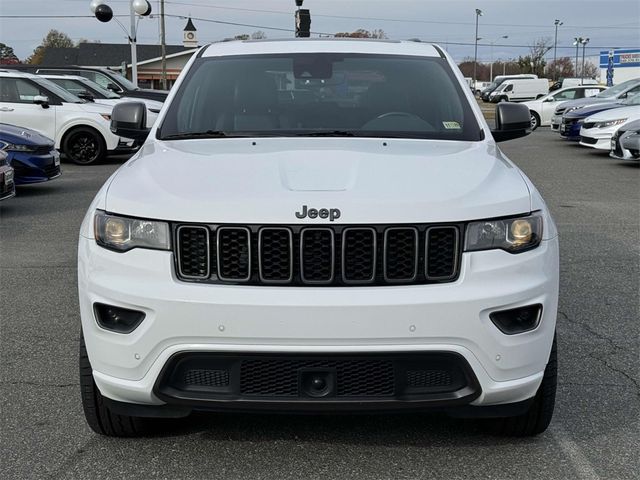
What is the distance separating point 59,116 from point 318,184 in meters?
13.8

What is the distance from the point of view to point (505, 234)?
10.7 feet

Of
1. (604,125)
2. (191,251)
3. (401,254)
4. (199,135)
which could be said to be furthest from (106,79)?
(401,254)

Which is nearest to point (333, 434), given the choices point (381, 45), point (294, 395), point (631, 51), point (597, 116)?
point (294, 395)

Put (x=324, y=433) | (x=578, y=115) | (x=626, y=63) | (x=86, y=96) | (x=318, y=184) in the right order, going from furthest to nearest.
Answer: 1. (x=626, y=63)
2. (x=578, y=115)
3. (x=86, y=96)
4. (x=324, y=433)
5. (x=318, y=184)

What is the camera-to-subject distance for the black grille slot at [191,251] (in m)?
3.21

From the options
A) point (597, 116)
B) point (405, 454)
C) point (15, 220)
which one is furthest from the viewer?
point (597, 116)

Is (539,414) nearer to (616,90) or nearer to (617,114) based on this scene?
(617,114)

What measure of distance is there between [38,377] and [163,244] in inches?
72.4

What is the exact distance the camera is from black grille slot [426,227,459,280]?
3.20m

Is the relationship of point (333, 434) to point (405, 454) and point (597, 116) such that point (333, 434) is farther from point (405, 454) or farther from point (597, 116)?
point (597, 116)

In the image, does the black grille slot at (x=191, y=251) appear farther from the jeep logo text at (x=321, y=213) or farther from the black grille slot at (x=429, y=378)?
the black grille slot at (x=429, y=378)

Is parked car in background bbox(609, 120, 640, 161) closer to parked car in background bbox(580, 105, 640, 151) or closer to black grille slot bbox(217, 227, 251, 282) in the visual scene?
parked car in background bbox(580, 105, 640, 151)

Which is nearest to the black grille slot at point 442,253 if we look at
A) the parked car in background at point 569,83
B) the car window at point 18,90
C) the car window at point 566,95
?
the car window at point 18,90

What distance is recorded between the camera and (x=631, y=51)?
62500 mm
